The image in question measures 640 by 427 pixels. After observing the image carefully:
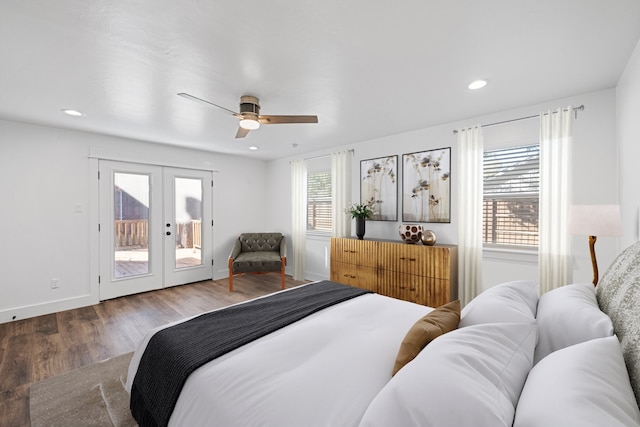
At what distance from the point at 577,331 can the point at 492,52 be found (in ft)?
6.01

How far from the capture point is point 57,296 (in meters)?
3.79

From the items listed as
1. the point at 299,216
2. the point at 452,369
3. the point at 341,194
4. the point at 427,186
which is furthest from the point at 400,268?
the point at 452,369

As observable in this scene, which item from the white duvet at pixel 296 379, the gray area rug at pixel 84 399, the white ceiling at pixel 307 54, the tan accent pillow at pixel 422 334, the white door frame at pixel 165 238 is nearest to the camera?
the white duvet at pixel 296 379

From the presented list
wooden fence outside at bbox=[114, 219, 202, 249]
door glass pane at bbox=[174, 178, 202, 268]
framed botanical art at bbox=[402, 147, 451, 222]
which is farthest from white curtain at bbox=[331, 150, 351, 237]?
wooden fence outside at bbox=[114, 219, 202, 249]

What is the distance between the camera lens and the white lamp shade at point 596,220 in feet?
6.28

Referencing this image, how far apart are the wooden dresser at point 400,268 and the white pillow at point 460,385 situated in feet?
7.56

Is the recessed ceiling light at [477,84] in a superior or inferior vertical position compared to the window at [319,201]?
superior

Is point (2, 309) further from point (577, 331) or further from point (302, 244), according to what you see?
point (577, 331)

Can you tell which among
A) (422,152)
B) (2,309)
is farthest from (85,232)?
(422,152)

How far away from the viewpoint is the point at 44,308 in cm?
368

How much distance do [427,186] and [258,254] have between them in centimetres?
320

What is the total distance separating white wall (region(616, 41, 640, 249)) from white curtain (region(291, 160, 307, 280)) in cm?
413

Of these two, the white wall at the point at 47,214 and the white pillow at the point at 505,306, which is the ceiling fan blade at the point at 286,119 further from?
the white wall at the point at 47,214

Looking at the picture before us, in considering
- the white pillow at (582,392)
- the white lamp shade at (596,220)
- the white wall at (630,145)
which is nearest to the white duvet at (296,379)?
the white pillow at (582,392)
